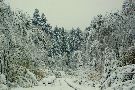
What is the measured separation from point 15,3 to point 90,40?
14.2m

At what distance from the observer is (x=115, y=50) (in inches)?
817

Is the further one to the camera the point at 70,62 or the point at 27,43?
the point at 70,62

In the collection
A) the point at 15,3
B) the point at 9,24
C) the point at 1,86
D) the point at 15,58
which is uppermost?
the point at 15,3

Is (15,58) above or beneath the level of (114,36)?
beneath

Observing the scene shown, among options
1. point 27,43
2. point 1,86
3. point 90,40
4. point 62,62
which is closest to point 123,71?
point 1,86

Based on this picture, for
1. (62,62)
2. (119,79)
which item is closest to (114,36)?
(119,79)

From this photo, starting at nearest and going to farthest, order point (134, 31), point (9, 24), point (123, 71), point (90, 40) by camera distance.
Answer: point (123, 71) → point (9, 24) → point (134, 31) → point (90, 40)

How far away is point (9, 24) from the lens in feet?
39.9

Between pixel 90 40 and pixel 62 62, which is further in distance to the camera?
pixel 62 62

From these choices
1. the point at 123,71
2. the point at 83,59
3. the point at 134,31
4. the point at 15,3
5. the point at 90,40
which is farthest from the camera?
the point at 83,59

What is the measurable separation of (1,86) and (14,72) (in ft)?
8.22

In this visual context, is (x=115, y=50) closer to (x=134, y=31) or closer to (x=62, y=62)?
(x=134, y=31)

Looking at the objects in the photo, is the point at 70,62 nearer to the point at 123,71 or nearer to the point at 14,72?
the point at 14,72

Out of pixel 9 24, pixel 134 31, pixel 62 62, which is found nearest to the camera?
pixel 9 24
